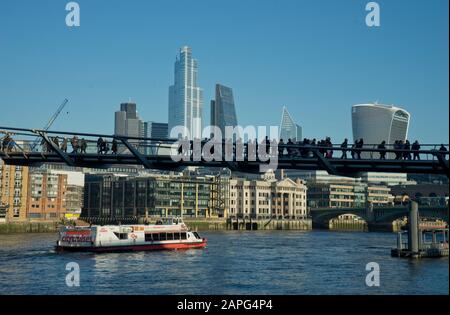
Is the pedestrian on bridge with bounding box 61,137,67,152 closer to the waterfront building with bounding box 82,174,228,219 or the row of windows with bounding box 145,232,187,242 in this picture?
the row of windows with bounding box 145,232,187,242

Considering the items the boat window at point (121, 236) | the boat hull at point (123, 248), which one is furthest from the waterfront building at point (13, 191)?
the boat window at point (121, 236)

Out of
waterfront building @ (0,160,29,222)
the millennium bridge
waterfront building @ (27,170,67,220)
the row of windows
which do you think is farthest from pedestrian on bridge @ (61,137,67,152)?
waterfront building @ (27,170,67,220)

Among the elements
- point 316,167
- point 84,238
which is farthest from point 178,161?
point 84,238

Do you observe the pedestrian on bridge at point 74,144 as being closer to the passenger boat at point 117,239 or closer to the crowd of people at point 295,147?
the crowd of people at point 295,147

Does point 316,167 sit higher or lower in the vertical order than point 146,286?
higher

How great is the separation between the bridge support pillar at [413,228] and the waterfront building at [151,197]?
12060 centimetres

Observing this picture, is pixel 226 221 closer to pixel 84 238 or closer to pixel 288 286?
pixel 84 238

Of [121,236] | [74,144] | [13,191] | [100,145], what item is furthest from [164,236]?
[13,191]

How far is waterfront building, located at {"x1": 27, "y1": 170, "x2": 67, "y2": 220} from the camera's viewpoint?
160 meters

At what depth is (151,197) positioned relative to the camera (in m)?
183

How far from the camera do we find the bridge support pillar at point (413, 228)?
2475 inches

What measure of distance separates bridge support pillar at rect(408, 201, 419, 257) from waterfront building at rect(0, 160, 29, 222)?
104491 millimetres
